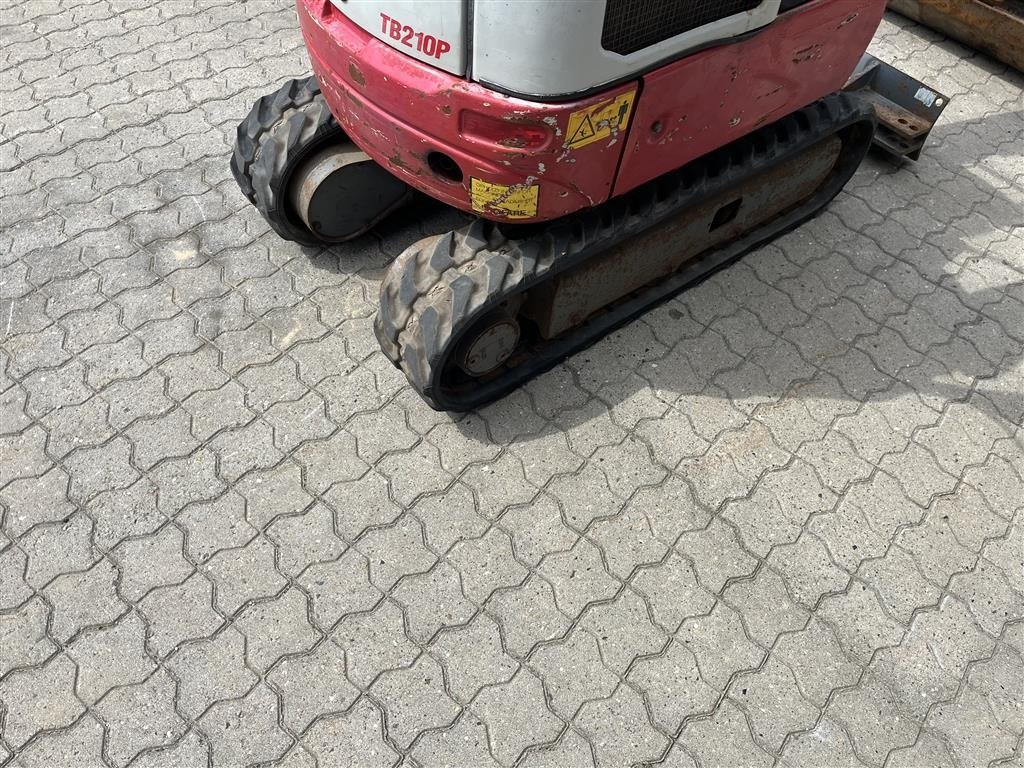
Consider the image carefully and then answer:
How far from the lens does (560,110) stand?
7.97 feet

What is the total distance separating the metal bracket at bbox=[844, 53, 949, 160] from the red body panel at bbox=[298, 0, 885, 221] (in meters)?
1.38

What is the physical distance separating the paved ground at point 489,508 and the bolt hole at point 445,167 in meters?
0.98

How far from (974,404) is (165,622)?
3.40 metres

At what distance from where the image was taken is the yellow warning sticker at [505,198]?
104 inches

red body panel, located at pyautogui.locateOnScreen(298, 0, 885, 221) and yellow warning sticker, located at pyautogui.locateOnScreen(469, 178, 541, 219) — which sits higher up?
red body panel, located at pyautogui.locateOnScreen(298, 0, 885, 221)

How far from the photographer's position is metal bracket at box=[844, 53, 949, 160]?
4336mm

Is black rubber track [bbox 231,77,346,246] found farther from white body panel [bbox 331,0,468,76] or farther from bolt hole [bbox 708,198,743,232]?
bolt hole [bbox 708,198,743,232]

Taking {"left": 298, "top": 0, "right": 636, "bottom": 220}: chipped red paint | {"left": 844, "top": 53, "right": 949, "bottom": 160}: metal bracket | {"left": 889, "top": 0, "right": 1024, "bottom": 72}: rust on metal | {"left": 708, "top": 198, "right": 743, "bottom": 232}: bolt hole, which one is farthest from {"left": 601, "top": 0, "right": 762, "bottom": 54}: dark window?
{"left": 889, "top": 0, "right": 1024, "bottom": 72}: rust on metal

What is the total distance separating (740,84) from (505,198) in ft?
3.25

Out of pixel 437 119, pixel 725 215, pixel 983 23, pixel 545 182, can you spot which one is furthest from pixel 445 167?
pixel 983 23

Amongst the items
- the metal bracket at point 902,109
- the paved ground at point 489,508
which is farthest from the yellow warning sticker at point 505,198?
the metal bracket at point 902,109

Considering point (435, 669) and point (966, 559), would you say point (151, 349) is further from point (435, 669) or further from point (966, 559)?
point (966, 559)

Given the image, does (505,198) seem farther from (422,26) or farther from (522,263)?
(422,26)

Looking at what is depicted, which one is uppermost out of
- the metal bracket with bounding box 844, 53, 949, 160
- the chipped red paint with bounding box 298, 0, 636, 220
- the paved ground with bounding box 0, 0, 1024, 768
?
the chipped red paint with bounding box 298, 0, 636, 220
